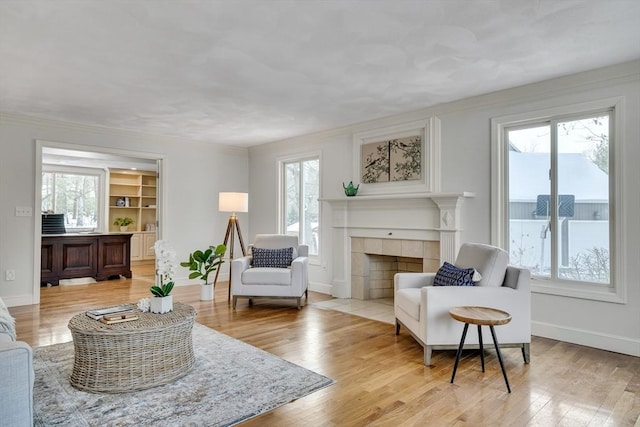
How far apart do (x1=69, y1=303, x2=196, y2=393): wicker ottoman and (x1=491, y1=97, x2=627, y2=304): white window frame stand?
3274 mm

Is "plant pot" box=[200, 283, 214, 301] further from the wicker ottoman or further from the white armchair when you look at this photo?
the white armchair

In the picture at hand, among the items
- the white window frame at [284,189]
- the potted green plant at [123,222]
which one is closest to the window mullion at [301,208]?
the white window frame at [284,189]

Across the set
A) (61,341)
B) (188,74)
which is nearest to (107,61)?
(188,74)

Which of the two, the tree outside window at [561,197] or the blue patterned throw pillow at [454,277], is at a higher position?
the tree outside window at [561,197]

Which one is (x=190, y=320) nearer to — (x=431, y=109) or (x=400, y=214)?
(x=400, y=214)

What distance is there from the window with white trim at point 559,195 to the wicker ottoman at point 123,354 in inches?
130

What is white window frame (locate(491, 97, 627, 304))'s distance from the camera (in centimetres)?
337

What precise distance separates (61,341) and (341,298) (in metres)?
3.27

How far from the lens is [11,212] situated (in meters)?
5.04

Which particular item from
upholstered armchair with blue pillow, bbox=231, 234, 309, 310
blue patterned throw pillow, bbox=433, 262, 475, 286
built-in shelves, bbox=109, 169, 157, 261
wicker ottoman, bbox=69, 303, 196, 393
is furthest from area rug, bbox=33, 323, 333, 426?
built-in shelves, bbox=109, 169, 157, 261

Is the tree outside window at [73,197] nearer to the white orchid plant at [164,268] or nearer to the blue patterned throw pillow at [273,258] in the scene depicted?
the blue patterned throw pillow at [273,258]

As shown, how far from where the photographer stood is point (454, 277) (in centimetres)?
331

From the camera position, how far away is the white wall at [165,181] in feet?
16.5

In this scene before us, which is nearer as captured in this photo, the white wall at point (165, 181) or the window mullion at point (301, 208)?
the white wall at point (165, 181)
